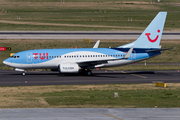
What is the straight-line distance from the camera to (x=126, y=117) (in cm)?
2275

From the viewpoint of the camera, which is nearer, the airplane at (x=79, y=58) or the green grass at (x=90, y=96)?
the green grass at (x=90, y=96)

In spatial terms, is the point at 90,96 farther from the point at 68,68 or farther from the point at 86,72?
the point at 86,72

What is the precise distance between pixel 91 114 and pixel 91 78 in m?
20.8

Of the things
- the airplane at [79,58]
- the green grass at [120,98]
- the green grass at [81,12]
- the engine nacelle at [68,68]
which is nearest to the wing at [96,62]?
the airplane at [79,58]

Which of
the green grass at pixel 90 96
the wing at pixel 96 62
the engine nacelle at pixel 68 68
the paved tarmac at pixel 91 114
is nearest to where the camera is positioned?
the paved tarmac at pixel 91 114

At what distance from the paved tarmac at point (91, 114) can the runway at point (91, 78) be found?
1482 cm

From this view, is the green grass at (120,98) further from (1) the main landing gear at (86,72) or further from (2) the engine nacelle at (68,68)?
(1) the main landing gear at (86,72)

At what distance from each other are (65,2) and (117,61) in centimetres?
14956

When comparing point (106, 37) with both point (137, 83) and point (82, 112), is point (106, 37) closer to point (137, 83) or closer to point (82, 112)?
point (137, 83)

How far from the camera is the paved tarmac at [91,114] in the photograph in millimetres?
22516

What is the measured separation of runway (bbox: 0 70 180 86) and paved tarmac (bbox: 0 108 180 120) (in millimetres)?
14818

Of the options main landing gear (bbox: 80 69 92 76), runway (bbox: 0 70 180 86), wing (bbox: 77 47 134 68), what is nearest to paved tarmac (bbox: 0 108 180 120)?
runway (bbox: 0 70 180 86)

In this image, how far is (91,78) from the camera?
44.4 metres

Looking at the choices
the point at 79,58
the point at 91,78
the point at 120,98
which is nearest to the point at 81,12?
the point at 79,58
